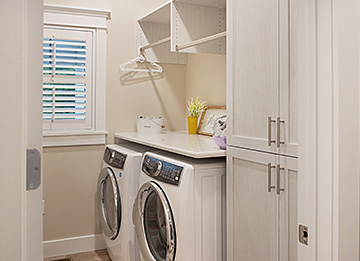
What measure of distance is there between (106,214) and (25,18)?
2374mm

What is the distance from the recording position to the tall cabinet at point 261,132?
4.98ft

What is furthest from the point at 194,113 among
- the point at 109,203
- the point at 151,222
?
the point at 151,222

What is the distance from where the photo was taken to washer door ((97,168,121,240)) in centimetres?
275

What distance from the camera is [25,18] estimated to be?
0.93m

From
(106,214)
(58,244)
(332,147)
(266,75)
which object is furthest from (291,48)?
(58,244)

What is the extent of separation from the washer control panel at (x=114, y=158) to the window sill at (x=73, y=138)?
222 mm

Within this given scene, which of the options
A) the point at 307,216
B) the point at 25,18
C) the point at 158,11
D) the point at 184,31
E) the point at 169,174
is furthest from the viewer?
the point at 158,11

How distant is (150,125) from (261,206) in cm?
170

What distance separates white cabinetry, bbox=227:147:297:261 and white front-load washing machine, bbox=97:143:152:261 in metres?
0.88

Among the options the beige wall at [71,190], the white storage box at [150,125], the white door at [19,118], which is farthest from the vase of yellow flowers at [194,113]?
the white door at [19,118]

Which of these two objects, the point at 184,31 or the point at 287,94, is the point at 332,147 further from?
the point at 184,31

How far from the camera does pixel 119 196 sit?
271cm

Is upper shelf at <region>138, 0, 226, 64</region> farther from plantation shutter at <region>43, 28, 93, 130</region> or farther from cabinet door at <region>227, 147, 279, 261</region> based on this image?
cabinet door at <region>227, 147, 279, 261</region>

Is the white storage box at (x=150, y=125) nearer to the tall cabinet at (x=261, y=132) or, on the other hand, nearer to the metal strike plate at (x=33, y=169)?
the tall cabinet at (x=261, y=132)
